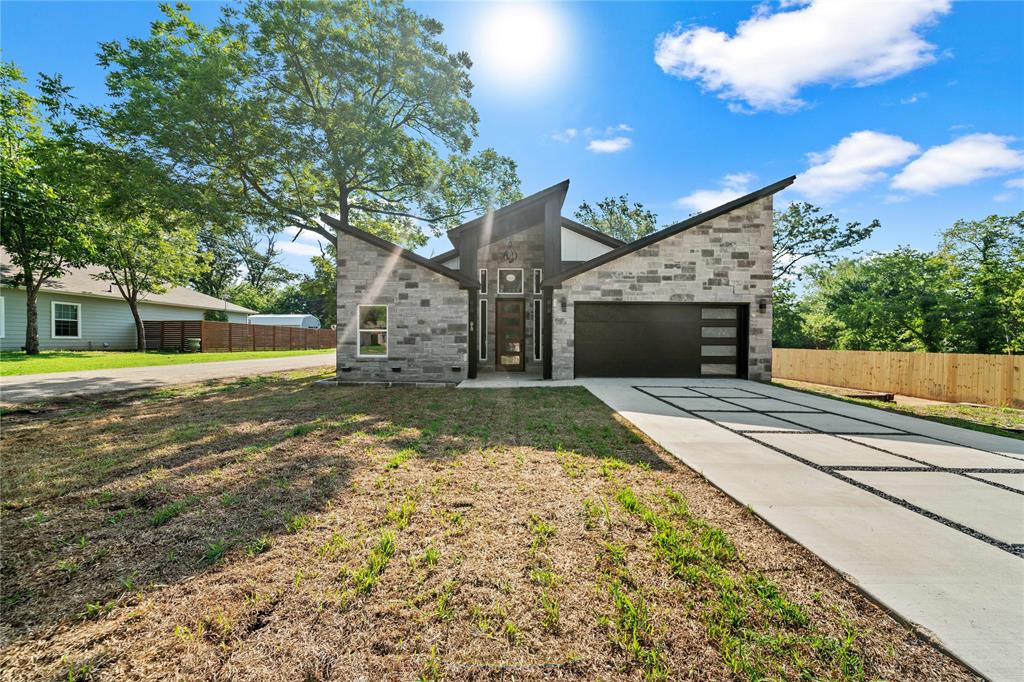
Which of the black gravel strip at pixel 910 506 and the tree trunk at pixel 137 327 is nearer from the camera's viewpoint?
the black gravel strip at pixel 910 506

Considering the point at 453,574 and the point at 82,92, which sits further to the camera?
the point at 82,92

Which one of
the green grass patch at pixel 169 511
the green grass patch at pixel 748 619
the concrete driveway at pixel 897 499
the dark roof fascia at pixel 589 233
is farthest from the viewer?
the dark roof fascia at pixel 589 233

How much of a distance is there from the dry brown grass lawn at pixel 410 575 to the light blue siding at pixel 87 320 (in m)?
21.1

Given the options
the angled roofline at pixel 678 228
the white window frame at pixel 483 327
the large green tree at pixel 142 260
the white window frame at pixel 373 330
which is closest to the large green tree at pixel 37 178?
the large green tree at pixel 142 260

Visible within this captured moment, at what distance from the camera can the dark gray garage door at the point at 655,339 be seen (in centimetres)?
1091

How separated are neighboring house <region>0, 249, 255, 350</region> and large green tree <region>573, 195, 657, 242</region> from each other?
114 ft

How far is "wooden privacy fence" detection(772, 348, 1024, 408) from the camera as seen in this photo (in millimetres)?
9258

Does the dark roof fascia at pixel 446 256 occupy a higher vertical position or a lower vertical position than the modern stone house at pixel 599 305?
higher

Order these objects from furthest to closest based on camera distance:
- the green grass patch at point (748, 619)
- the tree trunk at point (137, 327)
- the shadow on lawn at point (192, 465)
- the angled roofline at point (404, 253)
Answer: the tree trunk at point (137, 327)
the angled roofline at point (404, 253)
the shadow on lawn at point (192, 465)
the green grass patch at point (748, 619)

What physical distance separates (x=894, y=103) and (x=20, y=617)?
1775cm

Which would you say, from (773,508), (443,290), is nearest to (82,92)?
(443,290)

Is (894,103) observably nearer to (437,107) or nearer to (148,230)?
(437,107)

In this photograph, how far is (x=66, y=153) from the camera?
10.2 meters

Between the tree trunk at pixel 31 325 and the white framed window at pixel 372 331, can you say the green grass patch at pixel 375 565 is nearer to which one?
the white framed window at pixel 372 331
